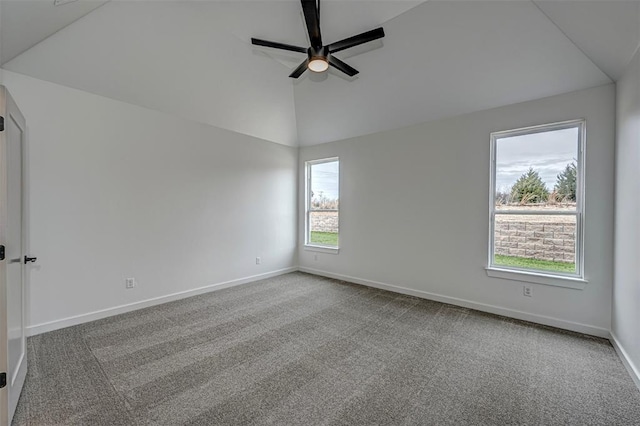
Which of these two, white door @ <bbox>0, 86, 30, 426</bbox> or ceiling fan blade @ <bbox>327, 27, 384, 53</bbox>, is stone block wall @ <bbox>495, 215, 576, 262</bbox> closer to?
ceiling fan blade @ <bbox>327, 27, 384, 53</bbox>

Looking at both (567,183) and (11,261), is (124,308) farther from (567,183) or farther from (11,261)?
(567,183)

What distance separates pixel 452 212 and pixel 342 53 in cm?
272

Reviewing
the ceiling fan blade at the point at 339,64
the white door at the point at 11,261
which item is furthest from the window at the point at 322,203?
the white door at the point at 11,261

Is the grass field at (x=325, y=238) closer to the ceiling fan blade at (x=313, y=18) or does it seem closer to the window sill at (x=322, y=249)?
the window sill at (x=322, y=249)

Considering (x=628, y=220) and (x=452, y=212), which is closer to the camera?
(x=628, y=220)

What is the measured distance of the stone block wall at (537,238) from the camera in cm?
323

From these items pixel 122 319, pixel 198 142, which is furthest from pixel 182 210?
pixel 122 319

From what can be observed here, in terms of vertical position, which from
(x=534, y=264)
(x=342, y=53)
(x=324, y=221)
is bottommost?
(x=534, y=264)

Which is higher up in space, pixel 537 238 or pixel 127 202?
pixel 127 202

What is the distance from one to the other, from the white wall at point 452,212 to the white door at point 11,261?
4.26 metres

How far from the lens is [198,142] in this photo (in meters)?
4.33

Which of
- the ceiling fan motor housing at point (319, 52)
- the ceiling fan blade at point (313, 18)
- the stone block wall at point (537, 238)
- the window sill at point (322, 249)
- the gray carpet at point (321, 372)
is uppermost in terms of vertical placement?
the ceiling fan blade at point (313, 18)

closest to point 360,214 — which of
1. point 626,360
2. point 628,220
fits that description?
point 628,220

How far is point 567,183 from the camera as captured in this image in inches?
127
